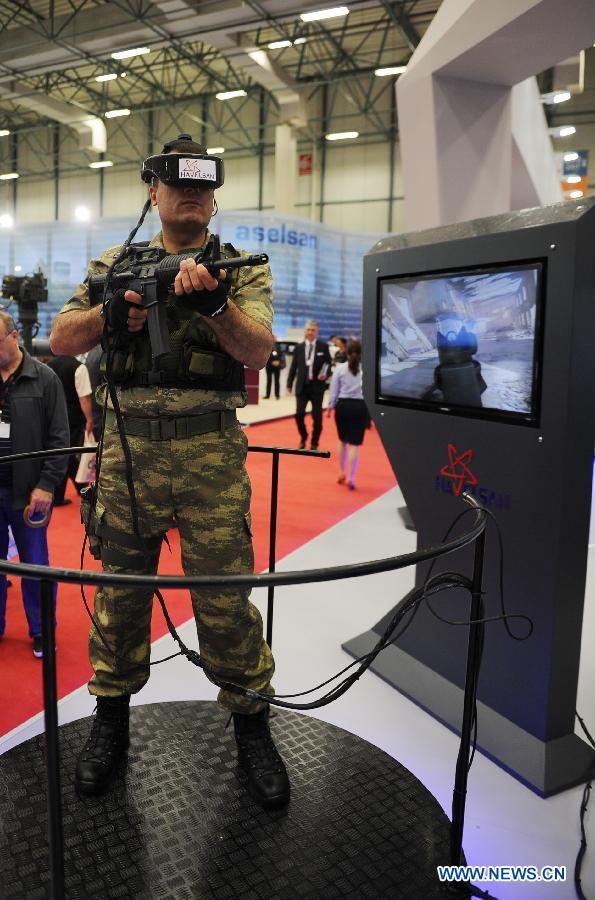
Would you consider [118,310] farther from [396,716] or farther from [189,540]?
[396,716]

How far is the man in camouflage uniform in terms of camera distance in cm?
181

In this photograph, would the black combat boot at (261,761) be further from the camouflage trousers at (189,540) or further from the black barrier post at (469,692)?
the black barrier post at (469,692)

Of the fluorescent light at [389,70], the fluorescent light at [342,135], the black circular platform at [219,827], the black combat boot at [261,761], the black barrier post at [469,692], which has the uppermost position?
the fluorescent light at [389,70]

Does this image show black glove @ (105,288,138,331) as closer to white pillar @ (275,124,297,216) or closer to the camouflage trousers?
the camouflage trousers

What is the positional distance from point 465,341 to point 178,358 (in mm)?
1081

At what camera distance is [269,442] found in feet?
31.3

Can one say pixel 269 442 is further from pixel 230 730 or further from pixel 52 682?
pixel 52 682

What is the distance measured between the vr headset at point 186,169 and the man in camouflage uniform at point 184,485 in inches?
1.3

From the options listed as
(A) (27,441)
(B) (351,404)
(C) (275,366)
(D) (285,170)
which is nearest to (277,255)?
(C) (275,366)

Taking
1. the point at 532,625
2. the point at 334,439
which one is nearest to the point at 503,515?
the point at 532,625

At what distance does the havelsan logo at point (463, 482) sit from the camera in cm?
235

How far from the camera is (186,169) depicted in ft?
5.68

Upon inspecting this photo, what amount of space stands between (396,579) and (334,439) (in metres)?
6.20

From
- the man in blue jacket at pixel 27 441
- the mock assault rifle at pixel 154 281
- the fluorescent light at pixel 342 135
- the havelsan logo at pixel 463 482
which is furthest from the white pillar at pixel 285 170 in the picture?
the mock assault rifle at pixel 154 281
